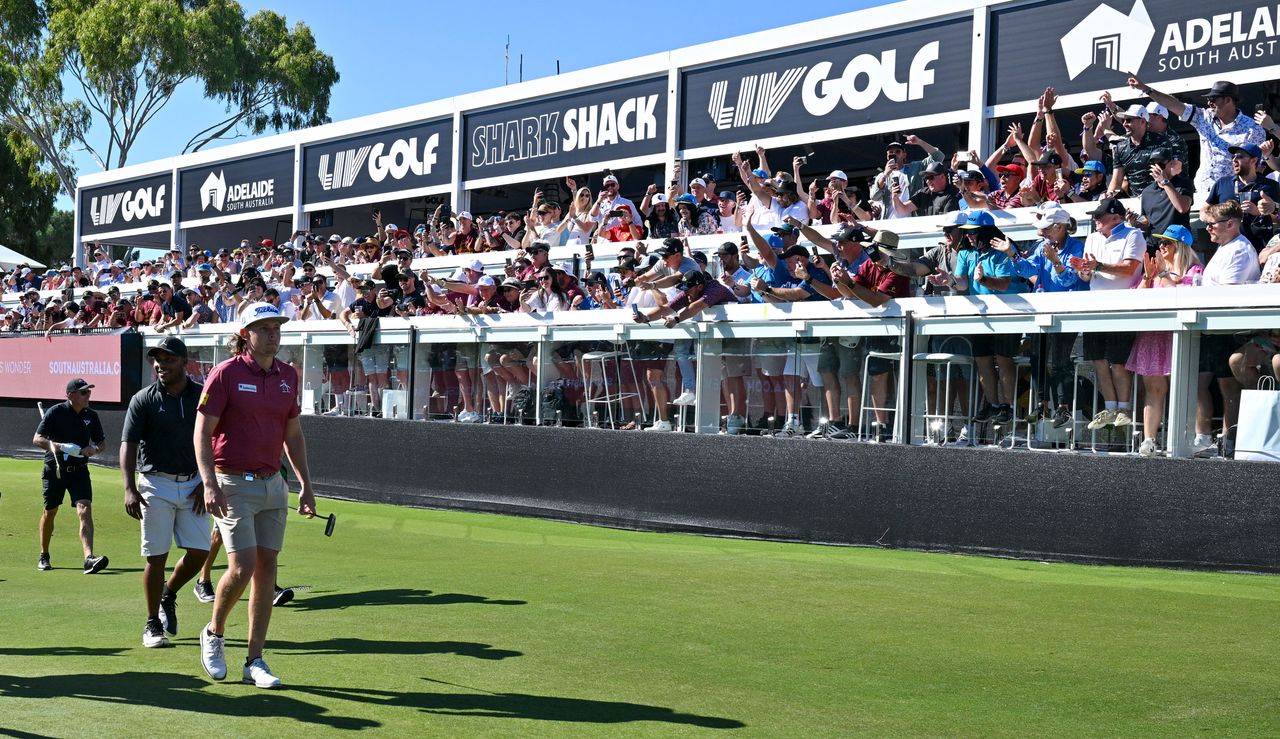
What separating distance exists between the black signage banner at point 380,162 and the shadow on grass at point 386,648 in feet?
63.4

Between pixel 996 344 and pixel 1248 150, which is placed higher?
pixel 1248 150

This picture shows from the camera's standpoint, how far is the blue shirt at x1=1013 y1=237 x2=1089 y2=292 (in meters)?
12.0

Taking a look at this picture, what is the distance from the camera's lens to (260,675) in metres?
6.37

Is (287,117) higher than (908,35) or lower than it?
higher

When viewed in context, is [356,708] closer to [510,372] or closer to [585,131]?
[510,372]

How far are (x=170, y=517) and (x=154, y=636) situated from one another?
2.70 feet

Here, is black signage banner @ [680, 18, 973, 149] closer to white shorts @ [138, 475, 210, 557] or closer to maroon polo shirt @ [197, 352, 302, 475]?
white shorts @ [138, 475, 210, 557]

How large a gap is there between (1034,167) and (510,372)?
6.93 meters

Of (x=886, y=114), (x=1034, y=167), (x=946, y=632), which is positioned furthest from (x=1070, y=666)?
(x=886, y=114)

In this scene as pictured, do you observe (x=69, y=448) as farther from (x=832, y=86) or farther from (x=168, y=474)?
(x=832, y=86)

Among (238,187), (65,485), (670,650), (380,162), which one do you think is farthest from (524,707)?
(238,187)

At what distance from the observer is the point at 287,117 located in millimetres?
58938

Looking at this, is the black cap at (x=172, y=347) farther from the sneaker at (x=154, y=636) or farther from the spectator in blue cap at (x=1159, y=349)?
the spectator in blue cap at (x=1159, y=349)

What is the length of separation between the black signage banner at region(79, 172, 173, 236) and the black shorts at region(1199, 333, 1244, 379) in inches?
1197
